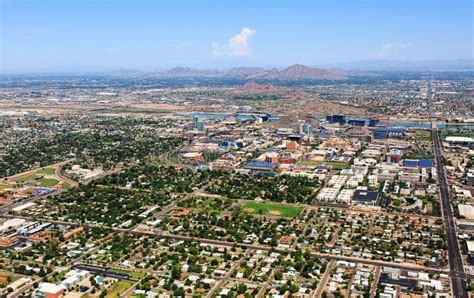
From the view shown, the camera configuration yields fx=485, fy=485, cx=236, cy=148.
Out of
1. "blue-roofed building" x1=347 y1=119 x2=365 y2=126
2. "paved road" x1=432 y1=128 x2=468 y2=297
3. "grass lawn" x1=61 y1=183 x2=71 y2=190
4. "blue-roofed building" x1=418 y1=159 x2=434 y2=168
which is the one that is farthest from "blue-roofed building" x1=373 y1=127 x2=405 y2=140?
"grass lawn" x1=61 y1=183 x2=71 y2=190

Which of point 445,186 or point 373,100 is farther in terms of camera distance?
point 373,100

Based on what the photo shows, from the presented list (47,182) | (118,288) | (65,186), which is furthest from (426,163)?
(47,182)

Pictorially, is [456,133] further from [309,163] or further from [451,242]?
[451,242]

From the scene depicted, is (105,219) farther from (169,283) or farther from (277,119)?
(277,119)

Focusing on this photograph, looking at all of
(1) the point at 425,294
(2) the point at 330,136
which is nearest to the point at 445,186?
(1) the point at 425,294

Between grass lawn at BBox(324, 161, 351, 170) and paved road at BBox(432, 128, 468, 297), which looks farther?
grass lawn at BBox(324, 161, 351, 170)

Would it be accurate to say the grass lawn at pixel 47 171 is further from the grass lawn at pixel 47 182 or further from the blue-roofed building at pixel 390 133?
the blue-roofed building at pixel 390 133

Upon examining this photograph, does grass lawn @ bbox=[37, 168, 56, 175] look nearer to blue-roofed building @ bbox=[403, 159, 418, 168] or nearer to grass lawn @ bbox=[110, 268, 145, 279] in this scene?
grass lawn @ bbox=[110, 268, 145, 279]
